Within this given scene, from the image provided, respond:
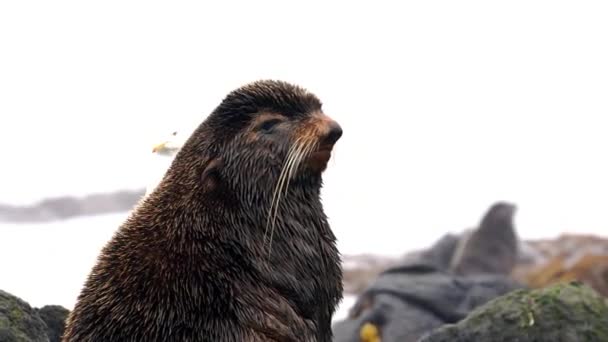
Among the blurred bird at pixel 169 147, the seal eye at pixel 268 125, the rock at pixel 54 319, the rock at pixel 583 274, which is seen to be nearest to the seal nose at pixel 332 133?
the seal eye at pixel 268 125

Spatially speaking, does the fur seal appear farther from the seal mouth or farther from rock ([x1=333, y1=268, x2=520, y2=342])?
rock ([x1=333, y1=268, x2=520, y2=342])

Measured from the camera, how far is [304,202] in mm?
5094

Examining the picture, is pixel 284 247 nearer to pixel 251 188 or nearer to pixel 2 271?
pixel 251 188

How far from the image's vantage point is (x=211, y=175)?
16.3 feet

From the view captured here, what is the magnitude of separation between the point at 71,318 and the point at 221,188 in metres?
0.86

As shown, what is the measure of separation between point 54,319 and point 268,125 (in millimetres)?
1883

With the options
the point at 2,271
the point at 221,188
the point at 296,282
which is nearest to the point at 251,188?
the point at 221,188

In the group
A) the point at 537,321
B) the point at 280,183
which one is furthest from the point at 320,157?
the point at 537,321

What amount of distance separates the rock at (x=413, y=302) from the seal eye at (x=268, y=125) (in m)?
4.23

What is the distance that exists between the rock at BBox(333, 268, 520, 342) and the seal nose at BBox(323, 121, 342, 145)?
4.19 m

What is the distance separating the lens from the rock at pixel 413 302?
930 cm

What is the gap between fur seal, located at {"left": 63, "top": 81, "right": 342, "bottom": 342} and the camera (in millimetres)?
4645

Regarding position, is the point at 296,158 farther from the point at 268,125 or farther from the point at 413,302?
the point at 413,302

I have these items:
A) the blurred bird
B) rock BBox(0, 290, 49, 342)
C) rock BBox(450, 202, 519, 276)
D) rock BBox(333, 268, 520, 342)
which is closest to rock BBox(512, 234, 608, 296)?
rock BBox(450, 202, 519, 276)
